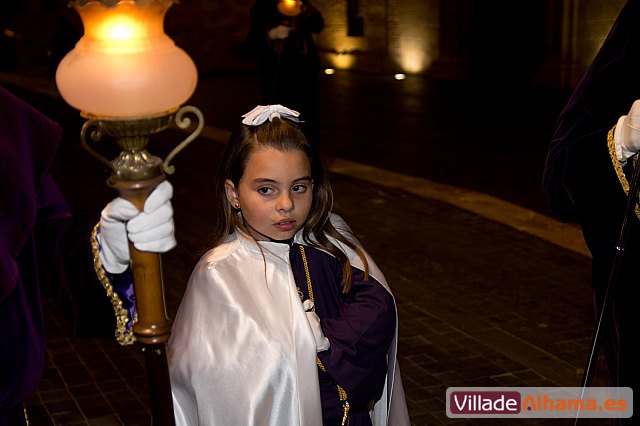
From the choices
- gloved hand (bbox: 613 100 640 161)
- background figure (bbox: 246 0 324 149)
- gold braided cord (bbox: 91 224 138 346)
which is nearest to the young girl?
gold braided cord (bbox: 91 224 138 346)

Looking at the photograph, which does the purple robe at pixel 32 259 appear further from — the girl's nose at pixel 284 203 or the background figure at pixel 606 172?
the background figure at pixel 606 172

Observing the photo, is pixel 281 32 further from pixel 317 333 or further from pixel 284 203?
pixel 317 333

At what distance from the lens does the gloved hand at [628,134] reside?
267 cm

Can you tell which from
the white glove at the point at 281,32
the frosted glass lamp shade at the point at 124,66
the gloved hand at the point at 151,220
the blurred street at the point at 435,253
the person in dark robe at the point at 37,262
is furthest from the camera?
the white glove at the point at 281,32

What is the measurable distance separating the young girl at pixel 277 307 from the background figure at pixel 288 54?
22.8 ft

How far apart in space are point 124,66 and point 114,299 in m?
1.03

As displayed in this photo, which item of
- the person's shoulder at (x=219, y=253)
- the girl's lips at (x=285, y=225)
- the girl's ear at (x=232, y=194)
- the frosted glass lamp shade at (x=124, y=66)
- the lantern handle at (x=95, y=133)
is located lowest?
the person's shoulder at (x=219, y=253)

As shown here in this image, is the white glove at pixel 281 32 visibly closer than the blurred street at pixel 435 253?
No

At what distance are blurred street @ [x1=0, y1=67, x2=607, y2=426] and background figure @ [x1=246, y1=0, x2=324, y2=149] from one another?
0.88m

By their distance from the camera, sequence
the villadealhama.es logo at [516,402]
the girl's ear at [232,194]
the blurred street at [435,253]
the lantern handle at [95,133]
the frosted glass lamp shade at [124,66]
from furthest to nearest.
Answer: the blurred street at [435,253] < the villadealhama.es logo at [516,402] < the girl's ear at [232,194] < the lantern handle at [95,133] < the frosted glass lamp shade at [124,66]

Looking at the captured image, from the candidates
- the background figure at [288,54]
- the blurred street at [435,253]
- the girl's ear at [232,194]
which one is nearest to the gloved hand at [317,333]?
the girl's ear at [232,194]

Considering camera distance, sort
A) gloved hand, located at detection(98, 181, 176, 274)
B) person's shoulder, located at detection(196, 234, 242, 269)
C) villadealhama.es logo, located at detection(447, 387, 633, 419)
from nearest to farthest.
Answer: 1. gloved hand, located at detection(98, 181, 176, 274)
2. person's shoulder, located at detection(196, 234, 242, 269)
3. villadealhama.es logo, located at detection(447, 387, 633, 419)

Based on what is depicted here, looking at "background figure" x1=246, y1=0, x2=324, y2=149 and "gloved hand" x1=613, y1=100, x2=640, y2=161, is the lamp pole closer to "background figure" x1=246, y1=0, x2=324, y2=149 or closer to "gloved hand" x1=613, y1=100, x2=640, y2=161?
"gloved hand" x1=613, y1=100, x2=640, y2=161

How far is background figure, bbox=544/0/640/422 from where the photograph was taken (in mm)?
2844
